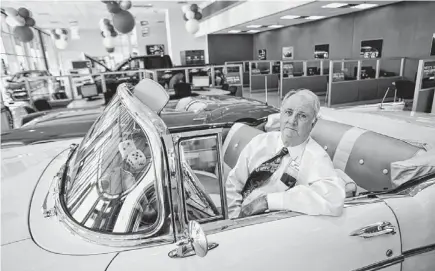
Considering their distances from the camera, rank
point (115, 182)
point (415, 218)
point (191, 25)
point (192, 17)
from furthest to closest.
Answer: point (192, 17), point (191, 25), point (415, 218), point (115, 182)

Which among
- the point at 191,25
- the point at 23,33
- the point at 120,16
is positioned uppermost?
the point at 191,25

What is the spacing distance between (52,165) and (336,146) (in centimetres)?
190

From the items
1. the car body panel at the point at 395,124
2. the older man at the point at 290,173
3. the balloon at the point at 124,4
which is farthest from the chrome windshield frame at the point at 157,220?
the balloon at the point at 124,4

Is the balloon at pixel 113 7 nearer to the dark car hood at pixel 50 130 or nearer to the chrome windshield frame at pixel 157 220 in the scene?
the dark car hood at pixel 50 130

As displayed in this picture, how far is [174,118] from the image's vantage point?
337 centimetres

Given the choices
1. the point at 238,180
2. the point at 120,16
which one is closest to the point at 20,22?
the point at 120,16

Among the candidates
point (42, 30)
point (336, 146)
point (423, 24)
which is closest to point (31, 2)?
point (42, 30)

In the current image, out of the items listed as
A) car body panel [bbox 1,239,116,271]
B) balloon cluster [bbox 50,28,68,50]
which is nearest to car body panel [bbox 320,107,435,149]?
car body panel [bbox 1,239,116,271]

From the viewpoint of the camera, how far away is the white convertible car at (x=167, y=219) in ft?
3.17

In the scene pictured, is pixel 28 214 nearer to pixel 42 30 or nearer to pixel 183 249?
pixel 183 249

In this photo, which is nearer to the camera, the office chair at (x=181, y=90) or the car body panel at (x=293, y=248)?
the car body panel at (x=293, y=248)

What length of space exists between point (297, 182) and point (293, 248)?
0.50 metres

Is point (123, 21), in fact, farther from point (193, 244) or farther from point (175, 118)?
point (193, 244)

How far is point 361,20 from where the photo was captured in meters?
11.6
